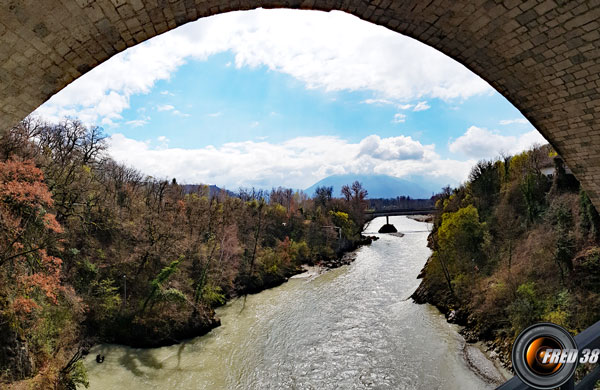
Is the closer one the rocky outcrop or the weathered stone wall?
the weathered stone wall

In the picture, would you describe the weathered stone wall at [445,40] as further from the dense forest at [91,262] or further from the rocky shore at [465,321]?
the rocky shore at [465,321]

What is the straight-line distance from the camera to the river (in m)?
13.3

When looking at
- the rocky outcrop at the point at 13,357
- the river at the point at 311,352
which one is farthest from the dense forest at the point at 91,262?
the river at the point at 311,352

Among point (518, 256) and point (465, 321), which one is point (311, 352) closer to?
point (465, 321)

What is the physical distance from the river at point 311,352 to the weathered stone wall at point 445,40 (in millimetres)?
12579

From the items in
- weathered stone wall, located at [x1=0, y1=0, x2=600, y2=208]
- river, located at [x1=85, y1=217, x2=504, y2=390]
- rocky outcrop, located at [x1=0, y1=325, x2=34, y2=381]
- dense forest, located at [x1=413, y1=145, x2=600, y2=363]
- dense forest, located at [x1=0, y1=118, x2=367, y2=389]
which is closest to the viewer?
weathered stone wall, located at [x1=0, y1=0, x2=600, y2=208]

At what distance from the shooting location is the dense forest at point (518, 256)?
14.3m

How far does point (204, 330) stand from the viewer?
18.4 metres

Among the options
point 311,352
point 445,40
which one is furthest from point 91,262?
point 445,40

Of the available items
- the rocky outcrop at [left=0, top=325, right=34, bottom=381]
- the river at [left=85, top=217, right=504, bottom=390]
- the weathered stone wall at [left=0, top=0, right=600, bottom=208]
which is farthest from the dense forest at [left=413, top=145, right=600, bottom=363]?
the rocky outcrop at [left=0, top=325, right=34, bottom=381]

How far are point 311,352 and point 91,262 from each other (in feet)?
45.9

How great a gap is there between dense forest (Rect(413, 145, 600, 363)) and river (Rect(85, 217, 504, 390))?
6.53 ft

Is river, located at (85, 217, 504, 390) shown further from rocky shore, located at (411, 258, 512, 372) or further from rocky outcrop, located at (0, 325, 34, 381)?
rocky outcrop, located at (0, 325, 34, 381)

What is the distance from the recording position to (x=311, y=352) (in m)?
15.5
